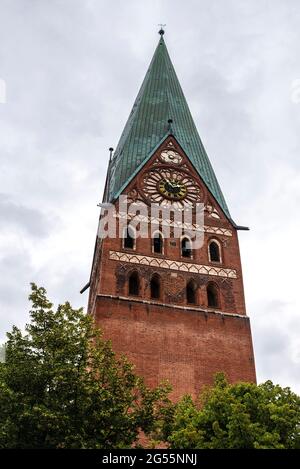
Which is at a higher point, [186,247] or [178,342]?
[186,247]

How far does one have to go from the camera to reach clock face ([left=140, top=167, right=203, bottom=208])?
93.8 feet

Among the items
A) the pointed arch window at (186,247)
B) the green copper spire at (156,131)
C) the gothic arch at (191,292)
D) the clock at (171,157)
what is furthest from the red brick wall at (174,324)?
the clock at (171,157)

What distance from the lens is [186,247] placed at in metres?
27.3

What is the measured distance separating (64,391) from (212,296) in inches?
508

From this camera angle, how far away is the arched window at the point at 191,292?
25.4 meters

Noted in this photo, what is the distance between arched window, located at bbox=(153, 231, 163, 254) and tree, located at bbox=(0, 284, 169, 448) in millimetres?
11159

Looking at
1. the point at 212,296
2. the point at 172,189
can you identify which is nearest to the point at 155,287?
the point at 212,296

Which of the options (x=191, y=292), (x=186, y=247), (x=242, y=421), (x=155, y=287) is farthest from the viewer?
(x=186, y=247)

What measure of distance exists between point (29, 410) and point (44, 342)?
182 cm

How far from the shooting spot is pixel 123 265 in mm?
25422

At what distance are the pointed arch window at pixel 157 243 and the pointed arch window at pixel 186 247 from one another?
99 centimetres

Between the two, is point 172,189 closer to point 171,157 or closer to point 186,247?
point 171,157

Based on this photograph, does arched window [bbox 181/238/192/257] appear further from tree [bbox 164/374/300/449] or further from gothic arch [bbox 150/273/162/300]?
tree [bbox 164/374/300/449]

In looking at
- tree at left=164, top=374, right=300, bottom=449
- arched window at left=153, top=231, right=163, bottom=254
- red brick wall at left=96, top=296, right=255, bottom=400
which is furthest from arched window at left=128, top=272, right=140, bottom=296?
tree at left=164, top=374, right=300, bottom=449
